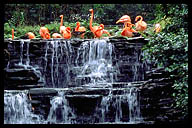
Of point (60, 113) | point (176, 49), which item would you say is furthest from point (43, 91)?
point (176, 49)

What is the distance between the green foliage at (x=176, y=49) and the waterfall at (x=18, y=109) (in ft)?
9.22

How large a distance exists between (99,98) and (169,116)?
1450 mm

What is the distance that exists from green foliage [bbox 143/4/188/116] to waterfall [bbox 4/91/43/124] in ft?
9.22

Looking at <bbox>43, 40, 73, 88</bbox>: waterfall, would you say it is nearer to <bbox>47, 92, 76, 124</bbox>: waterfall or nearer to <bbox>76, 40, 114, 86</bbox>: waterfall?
<bbox>76, 40, 114, 86</bbox>: waterfall

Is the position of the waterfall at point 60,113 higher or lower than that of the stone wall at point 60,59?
lower

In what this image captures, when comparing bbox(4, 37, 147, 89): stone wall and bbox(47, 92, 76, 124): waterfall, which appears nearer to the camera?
bbox(47, 92, 76, 124): waterfall

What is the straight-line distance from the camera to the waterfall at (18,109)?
6191 mm

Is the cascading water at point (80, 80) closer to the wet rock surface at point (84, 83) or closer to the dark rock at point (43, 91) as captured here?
the wet rock surface at point (84, 83)

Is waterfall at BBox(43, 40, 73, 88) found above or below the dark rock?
above

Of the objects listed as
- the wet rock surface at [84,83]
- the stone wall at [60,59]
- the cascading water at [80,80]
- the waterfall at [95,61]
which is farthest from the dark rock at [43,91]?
the waterfall at [95,61]

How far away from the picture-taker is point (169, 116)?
5.87m

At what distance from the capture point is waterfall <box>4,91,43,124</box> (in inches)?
244

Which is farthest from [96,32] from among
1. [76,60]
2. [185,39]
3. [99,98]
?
[185,39]

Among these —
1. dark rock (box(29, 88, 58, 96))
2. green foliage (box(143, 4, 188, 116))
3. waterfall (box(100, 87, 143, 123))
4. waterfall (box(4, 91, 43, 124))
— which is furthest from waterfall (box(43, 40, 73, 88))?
green foliage (box(143, 4, 188, 116))
